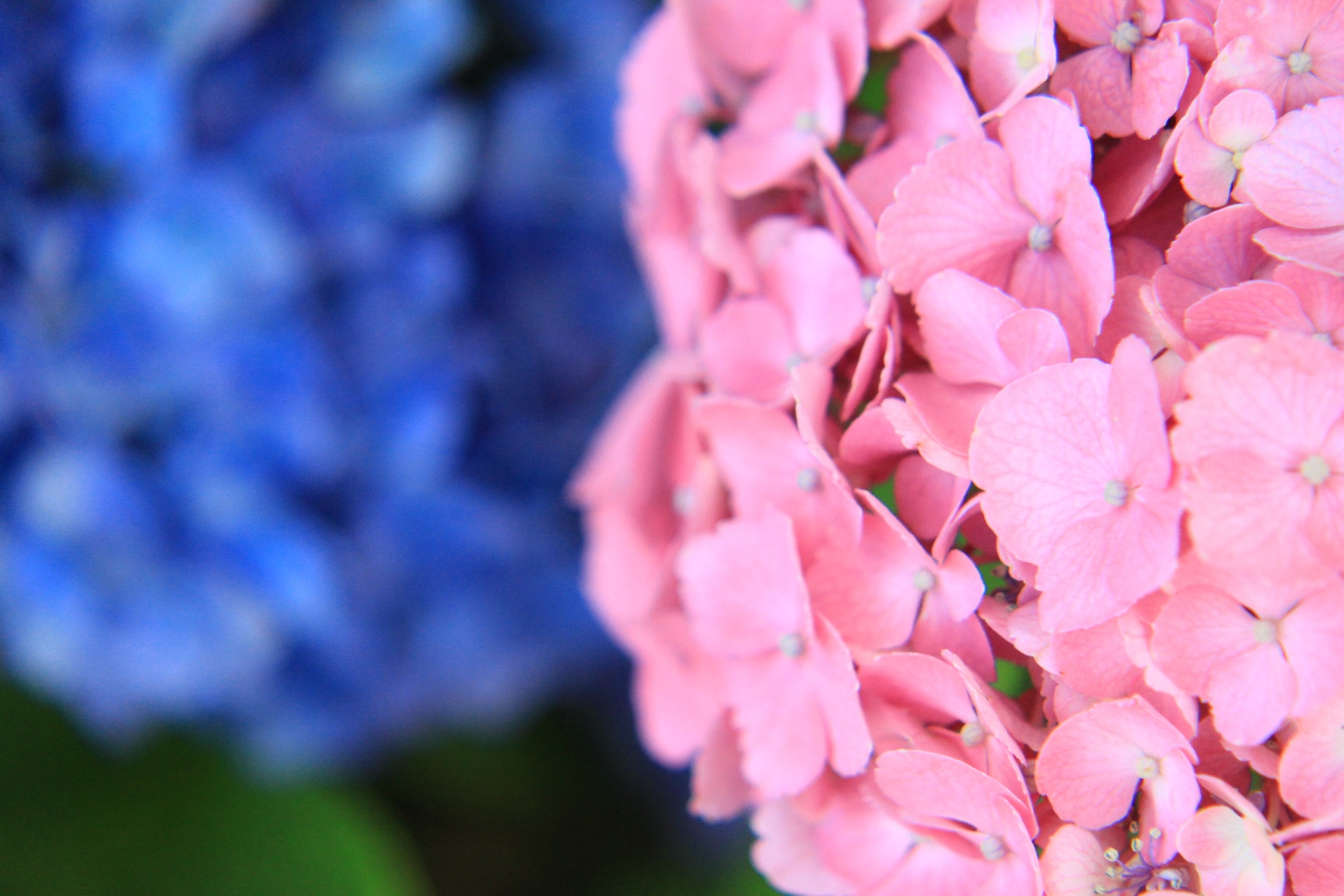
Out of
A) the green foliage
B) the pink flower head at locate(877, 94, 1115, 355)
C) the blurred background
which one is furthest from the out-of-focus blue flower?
the pink flower head at locate(877, 94, 1115, 355)

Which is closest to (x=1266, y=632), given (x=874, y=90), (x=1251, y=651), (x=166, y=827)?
(x=1251, y=651)

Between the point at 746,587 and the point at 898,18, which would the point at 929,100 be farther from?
the point at 746,587

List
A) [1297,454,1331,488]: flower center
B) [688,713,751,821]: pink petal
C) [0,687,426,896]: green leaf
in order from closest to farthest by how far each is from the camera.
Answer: [1297,454,1331,488]: flower center < [688,713,751,821]: pink petal < [0,687,426,896]: green leaf

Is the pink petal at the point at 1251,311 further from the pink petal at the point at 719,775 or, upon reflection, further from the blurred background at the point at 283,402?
the blurred background at the point at 283,402

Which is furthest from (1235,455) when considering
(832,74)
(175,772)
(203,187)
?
(175,772)

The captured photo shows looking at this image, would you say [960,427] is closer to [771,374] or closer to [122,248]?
[771,374]

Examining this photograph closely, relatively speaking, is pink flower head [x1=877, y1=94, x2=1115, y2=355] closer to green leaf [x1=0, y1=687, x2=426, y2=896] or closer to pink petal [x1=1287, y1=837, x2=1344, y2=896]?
pink petal [x1=1287, y1=837, x2=1344, y2=896]

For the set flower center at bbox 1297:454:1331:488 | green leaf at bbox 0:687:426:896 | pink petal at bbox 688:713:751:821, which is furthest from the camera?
green leaf at bbox 0:687:426:896
